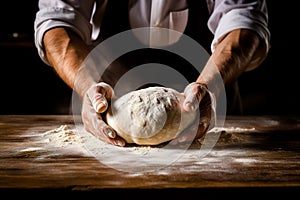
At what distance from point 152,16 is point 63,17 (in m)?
0.34

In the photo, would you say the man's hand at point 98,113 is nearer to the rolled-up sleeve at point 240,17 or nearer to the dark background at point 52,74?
the rolled-up sleeve at point 240,17

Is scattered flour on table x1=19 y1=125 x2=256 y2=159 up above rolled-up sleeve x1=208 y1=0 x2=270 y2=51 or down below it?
below

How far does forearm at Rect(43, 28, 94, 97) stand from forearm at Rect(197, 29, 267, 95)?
43cm

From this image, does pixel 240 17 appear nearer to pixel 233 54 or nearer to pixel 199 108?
pixel 233 54

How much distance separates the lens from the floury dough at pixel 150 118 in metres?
1.13

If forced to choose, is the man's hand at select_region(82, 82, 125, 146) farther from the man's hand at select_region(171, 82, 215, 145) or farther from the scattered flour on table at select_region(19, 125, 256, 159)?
the man's hand at select_region(171, 82, 215, 145)

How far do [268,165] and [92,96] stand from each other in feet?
1.63

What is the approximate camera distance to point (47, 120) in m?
1.57

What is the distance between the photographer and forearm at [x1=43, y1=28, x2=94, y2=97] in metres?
1.43

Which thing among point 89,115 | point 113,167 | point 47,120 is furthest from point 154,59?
point 113,167

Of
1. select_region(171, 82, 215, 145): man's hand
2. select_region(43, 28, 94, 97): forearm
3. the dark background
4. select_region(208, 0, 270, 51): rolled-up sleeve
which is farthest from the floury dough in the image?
the dark background

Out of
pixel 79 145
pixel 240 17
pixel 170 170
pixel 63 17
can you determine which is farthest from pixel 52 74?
pixel 170 170

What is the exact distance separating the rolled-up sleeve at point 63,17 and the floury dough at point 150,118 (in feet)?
1.64

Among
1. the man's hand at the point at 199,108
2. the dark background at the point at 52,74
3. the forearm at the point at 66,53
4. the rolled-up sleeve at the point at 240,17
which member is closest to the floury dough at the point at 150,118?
the man's hand at the point at 199,108
